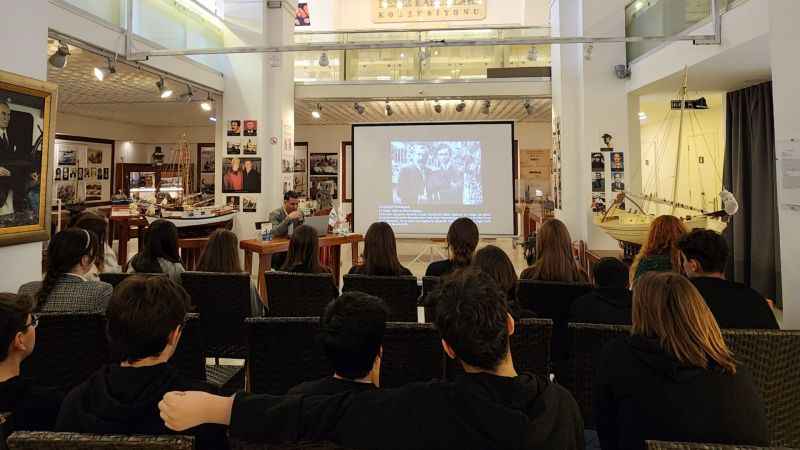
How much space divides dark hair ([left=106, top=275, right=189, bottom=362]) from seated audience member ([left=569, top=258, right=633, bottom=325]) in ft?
6.04

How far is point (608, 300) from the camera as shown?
2.21m

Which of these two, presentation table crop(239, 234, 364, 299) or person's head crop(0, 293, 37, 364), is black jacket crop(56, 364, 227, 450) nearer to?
person's head crop(0, 293, 37, 364)

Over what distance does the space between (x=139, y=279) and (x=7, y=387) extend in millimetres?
458

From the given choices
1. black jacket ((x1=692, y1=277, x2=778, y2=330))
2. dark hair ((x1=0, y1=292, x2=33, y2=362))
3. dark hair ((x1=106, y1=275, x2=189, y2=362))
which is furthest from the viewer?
black jacket ((x1=692, y1=277, x2=778, y2=330))

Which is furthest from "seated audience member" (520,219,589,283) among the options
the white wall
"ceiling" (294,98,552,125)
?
"ceiling" (294,98,552,125)

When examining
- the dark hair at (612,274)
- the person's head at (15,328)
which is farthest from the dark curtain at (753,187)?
the person's head at (15,328)

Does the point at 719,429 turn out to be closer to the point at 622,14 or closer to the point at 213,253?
the point at 213,253

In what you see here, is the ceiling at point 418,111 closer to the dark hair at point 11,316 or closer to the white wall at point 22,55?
the white wall at point 22,55

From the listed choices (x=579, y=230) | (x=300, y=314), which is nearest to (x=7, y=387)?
(x=300, y=314)

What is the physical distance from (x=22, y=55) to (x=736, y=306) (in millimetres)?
4410

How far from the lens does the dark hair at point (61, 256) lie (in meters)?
2.22

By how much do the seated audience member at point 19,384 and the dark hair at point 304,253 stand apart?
184 cm

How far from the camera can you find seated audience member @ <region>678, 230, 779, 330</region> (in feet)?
6.57

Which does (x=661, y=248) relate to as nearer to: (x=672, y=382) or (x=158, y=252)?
(x=672, y=382)
